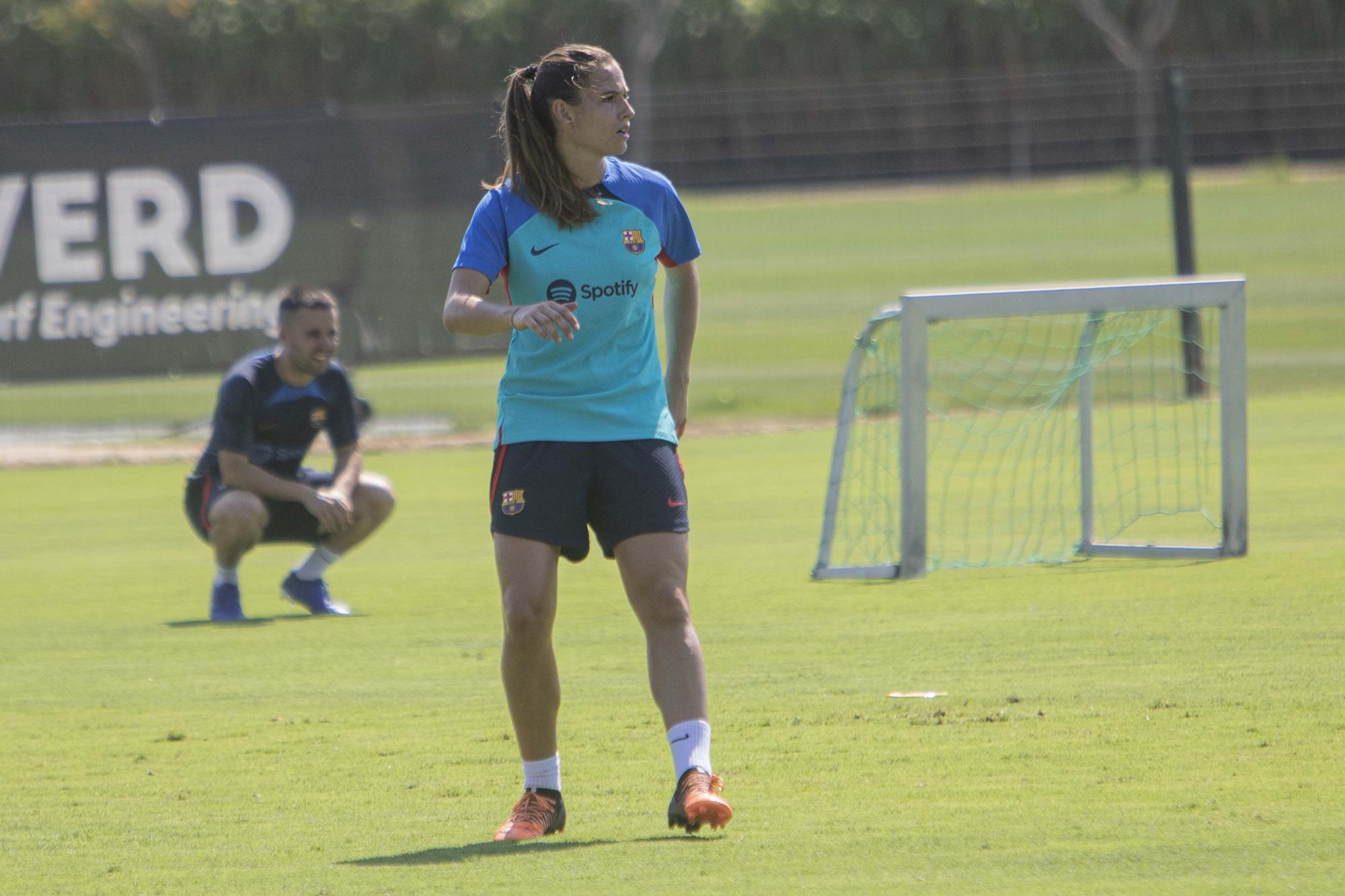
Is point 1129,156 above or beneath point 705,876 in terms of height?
above

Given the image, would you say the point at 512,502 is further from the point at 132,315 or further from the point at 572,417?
the point at 132,315

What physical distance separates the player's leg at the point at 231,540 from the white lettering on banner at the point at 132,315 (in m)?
6.34

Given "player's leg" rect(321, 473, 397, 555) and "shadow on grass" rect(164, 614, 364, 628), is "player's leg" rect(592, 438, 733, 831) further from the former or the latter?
"player's leg" rect(321, 473, 397, 555)

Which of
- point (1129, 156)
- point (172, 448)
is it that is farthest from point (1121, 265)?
point (172, 448)

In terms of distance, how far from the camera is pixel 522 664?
4699 mm

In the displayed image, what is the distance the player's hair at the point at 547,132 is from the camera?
464 centimetres

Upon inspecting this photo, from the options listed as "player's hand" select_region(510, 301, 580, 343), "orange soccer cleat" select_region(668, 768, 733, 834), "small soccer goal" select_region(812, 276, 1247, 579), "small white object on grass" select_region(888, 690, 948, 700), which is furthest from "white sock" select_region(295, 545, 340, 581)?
"player's hand" select_region(510, 301, 580, 343)

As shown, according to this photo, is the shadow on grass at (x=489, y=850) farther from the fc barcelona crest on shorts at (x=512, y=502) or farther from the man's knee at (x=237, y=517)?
the man's knee at (x=237, y=517)

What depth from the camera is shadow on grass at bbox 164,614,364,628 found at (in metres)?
8.05

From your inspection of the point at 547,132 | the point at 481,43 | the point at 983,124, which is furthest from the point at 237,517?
the point at 481,43

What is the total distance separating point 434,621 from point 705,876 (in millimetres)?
3975

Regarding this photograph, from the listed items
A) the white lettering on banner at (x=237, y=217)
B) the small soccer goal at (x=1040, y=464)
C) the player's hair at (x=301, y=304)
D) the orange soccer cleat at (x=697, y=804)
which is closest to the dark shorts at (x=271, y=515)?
the player's hair at (x=301, y=304)

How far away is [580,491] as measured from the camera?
464 centimetres

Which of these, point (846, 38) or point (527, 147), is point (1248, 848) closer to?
point (527, 147)
